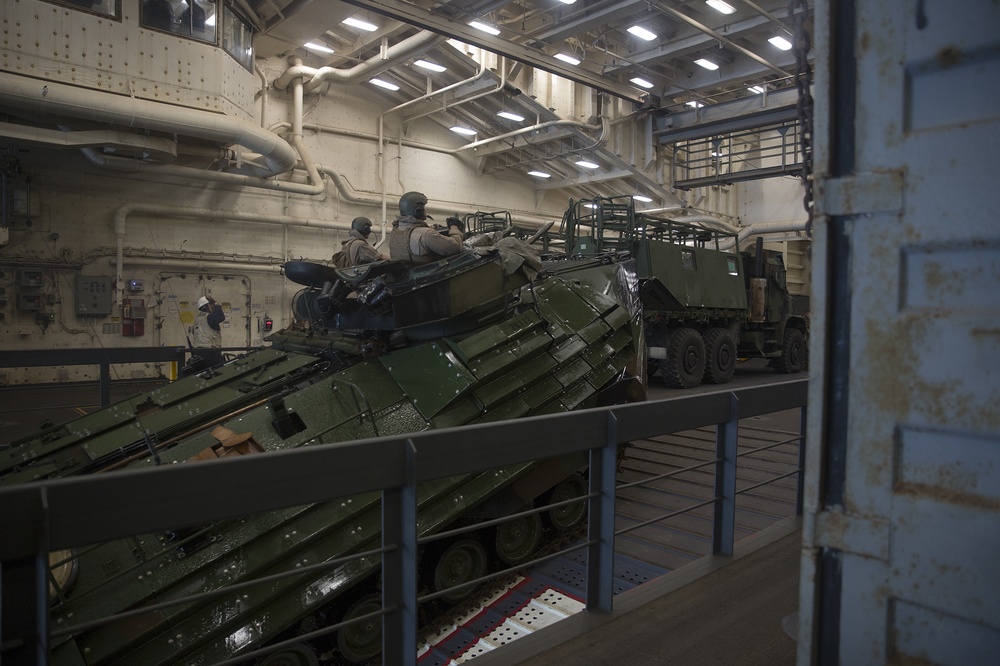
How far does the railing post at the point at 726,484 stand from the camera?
12.6 ft

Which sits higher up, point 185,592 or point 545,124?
point 545,124

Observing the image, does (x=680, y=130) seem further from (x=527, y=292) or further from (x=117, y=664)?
(x=117, y=664)

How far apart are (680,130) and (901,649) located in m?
15.9

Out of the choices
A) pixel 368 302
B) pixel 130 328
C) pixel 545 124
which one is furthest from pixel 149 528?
pixel 545 124

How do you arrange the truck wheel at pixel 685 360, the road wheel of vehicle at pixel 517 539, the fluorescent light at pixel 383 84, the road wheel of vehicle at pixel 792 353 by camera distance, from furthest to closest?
the fluorescent light at pixel 383 84 → the road wheel of vehicle at pixel 792 353 → the truck wheel at pixel 685 360 → the road wheel of vehicle at pixel 517 539

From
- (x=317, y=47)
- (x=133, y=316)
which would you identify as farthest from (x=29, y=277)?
(x=317, y=47)

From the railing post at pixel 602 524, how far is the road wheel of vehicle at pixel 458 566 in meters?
1.68

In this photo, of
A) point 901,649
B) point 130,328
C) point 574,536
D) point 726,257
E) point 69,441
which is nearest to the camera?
point 901,649

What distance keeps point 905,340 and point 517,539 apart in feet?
12.8

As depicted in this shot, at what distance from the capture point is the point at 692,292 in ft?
38.4

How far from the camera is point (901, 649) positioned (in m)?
1.76

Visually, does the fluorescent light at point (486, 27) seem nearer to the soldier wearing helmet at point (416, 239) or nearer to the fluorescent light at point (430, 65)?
the fluorescent light at point (430, 65)

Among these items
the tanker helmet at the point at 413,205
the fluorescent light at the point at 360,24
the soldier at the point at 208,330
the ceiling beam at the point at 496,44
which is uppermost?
the fluorescent light at the point at 360,24

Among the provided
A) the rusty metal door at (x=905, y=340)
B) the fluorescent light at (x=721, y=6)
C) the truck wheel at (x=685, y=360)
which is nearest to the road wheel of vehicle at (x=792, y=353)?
the truck wheel at (x=685, y=360)
